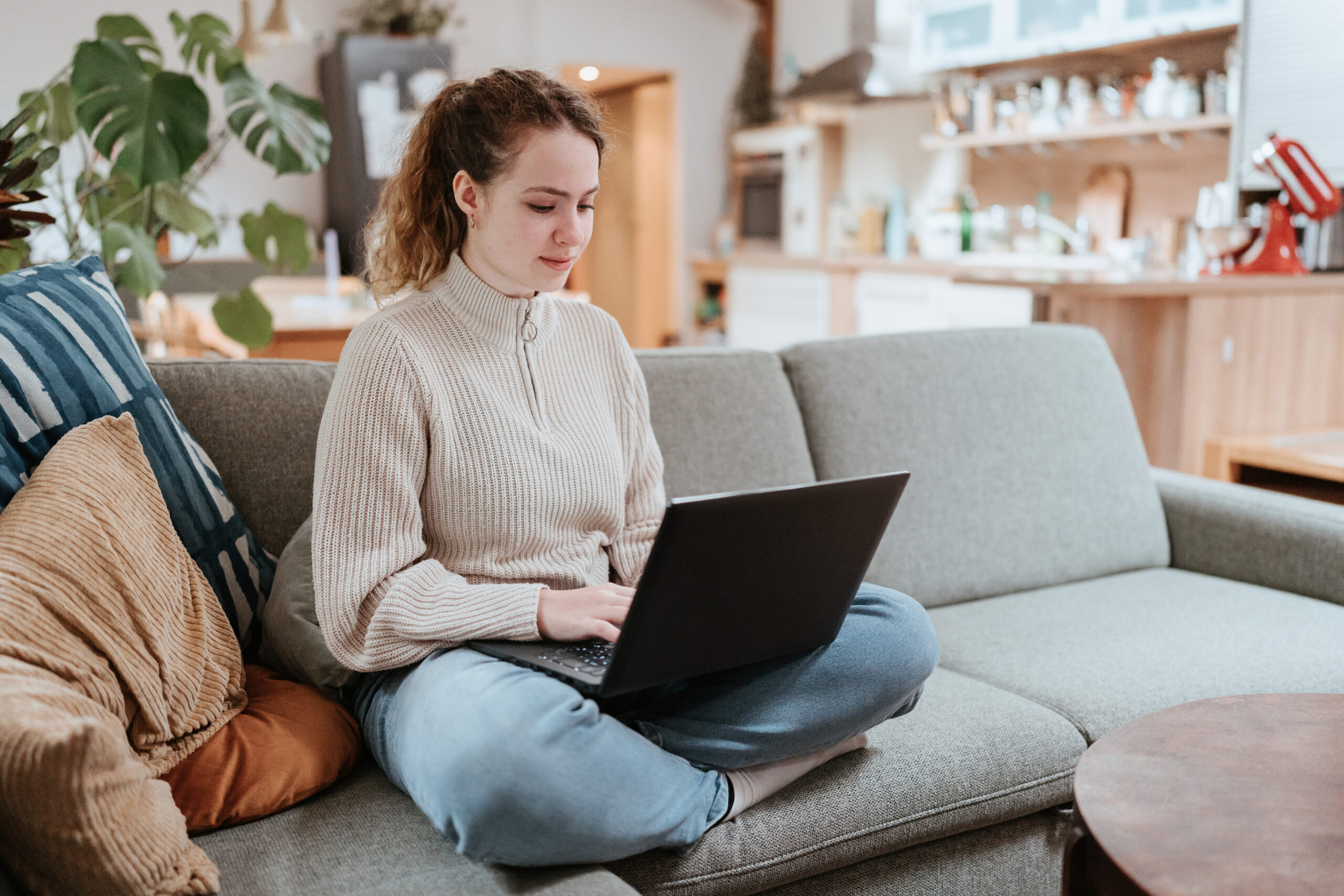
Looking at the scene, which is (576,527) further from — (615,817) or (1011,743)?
(1011,743)

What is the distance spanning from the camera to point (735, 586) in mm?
1074

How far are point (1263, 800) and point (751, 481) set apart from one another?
3.10 ft

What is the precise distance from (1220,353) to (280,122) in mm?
2072

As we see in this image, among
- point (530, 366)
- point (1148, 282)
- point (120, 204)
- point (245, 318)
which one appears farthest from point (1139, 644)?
point (120, 204)

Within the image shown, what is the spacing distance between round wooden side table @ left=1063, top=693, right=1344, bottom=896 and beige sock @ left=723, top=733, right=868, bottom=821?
1.00 ft

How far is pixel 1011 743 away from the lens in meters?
1.38

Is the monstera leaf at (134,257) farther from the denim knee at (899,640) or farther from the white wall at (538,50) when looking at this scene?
the white wall at (538,50)

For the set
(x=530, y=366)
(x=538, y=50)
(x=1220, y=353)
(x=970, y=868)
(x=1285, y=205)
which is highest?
(x=538, y=50)

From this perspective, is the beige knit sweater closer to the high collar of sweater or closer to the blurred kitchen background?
the high collar of sweater

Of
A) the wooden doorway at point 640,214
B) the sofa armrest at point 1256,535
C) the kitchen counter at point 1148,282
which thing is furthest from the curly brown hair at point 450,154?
the wooden doorway at point 640,214

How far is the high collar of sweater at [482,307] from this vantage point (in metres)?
1.34

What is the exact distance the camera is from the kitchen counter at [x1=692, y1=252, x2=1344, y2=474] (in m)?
2.58

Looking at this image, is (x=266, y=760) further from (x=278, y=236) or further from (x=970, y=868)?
(x=278, y=236)

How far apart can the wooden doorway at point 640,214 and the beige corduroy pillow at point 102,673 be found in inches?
212
